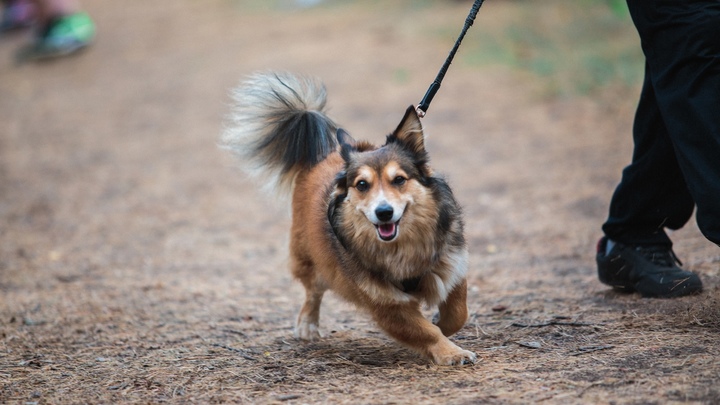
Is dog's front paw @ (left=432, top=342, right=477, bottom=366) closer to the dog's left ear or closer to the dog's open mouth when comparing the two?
the dog's open mouth

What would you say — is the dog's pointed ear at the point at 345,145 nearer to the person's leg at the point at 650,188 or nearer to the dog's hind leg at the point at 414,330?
the dog's hind leg at the point at 414,330

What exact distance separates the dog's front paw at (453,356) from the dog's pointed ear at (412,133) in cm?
103

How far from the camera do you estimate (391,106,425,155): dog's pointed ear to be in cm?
403

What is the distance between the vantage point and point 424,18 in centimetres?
Result: 1441

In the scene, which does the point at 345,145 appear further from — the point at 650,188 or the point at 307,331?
the point at 650,188

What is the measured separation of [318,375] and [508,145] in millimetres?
6428

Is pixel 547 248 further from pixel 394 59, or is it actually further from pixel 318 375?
pixel 394 59

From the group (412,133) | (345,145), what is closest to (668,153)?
(412,133)

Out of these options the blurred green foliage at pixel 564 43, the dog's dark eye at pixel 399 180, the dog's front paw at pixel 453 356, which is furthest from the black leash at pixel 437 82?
the blurred green foliage at pixel 564 43

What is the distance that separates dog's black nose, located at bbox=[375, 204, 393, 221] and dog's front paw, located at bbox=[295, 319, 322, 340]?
4.09ft

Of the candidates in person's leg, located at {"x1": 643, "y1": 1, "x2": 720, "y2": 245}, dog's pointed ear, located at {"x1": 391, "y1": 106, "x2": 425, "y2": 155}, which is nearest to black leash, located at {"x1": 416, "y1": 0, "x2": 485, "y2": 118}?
dog's pointed ear, located at {"x1": 391, "y1": 106, "x2": 425, "y2": 155}

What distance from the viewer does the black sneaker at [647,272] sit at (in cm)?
449

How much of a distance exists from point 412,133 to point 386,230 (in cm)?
57

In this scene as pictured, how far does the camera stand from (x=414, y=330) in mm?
Result: 3982
